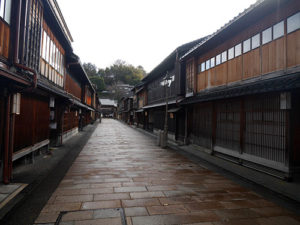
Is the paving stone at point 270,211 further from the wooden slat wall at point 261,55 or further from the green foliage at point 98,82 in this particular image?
the green foliage at point 98,82

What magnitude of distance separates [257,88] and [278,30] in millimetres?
2629

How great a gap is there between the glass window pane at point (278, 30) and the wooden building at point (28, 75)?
30.5 ft

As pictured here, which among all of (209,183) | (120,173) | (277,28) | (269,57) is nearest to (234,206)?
(209,183)

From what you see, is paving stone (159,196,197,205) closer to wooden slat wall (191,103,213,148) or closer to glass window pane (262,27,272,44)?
glass window pane (262,27,272,44)

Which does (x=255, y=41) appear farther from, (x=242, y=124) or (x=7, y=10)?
(x=7, y=10)

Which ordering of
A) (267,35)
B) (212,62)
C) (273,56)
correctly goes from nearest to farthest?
(273,56) → (267,35) → (212,62)

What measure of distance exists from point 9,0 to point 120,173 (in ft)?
24.4

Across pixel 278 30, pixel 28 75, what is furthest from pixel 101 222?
pixel 278 30

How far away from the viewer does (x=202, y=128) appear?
44.5 ft

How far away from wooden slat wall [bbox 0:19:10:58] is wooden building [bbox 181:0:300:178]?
8.75 meters

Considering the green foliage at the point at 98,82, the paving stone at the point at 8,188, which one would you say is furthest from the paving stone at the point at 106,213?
the green foliage at the point at 98,82

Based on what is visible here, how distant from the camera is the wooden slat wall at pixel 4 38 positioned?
617cm

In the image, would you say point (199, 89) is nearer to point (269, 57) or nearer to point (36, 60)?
point (269, 57)

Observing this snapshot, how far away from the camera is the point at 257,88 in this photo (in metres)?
7.26
